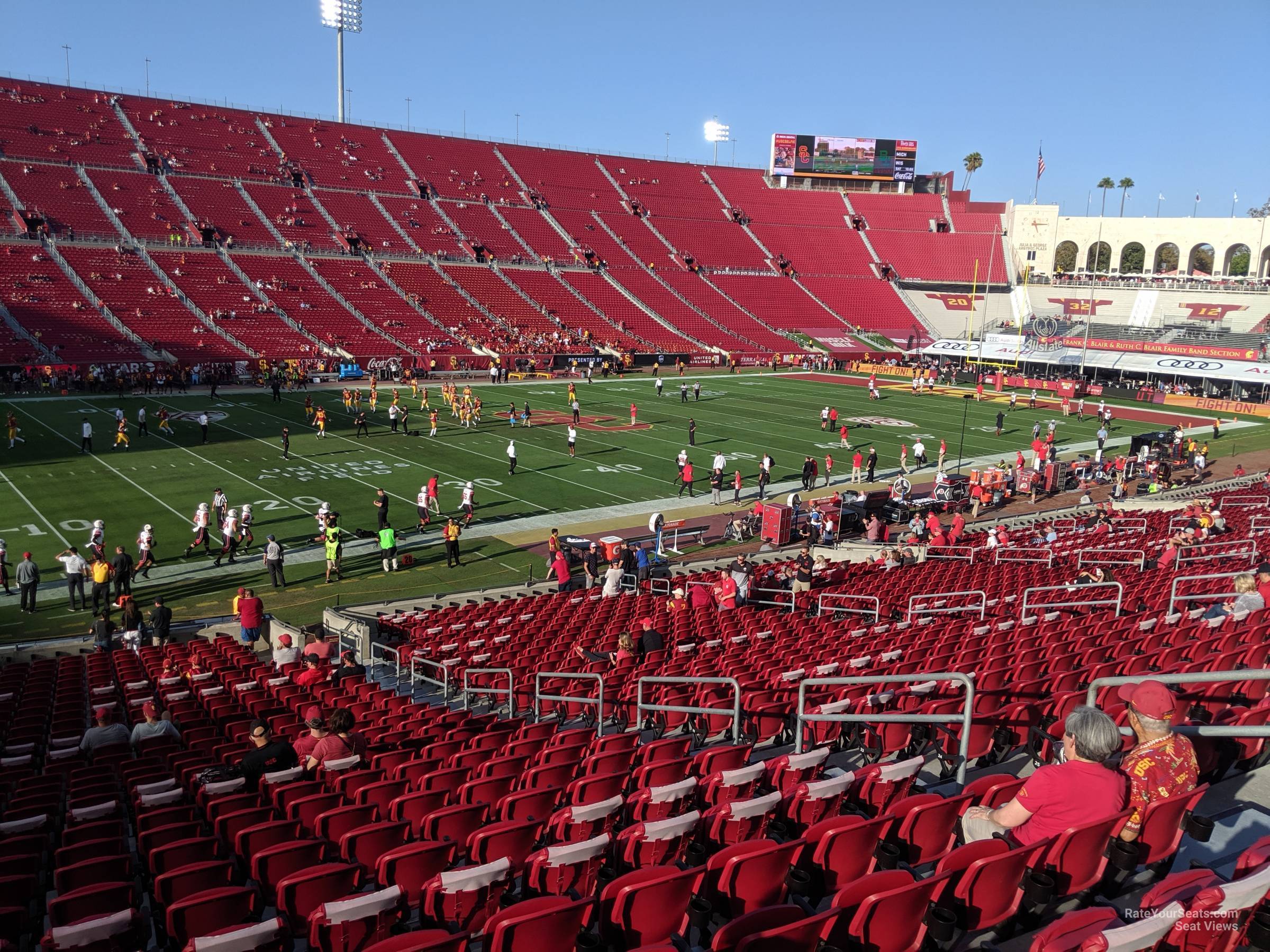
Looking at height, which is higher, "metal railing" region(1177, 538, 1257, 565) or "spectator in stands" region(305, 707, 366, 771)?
"spectator in stands" region(305, 707, 366, 771)

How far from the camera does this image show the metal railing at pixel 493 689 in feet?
33.6

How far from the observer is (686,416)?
4619cm

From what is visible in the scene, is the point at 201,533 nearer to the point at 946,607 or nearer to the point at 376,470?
the point at 376,470

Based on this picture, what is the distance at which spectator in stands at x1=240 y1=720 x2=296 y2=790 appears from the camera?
7.12 m

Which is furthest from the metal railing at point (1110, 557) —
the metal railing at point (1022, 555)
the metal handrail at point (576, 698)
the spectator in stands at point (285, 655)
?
the spectator in stands at point (285, 655)

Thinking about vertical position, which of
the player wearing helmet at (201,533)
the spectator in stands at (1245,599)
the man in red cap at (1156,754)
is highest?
the man in red cap at (1156,754)

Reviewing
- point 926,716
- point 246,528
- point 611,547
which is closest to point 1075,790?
point 926,716

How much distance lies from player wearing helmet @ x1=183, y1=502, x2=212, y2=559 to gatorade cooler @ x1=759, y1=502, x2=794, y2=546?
576 inches

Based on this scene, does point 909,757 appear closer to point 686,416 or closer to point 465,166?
point 686,416

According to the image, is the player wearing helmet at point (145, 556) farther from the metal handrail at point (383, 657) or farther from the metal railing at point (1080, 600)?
the metal railing at point (1080, 600)

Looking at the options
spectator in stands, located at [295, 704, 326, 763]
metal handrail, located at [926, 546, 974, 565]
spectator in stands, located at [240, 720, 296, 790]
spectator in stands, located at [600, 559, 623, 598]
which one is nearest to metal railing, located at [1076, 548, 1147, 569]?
metal handrail, located at [926, 546, 974, 565]

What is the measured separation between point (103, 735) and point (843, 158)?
10503 centimetres

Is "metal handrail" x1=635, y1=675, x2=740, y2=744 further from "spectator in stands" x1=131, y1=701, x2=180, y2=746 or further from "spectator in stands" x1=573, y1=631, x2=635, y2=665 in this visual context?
"spectator in stands" x1=131, y1=701, x2=180, y2=746

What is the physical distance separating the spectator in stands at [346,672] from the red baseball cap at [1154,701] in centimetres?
924
